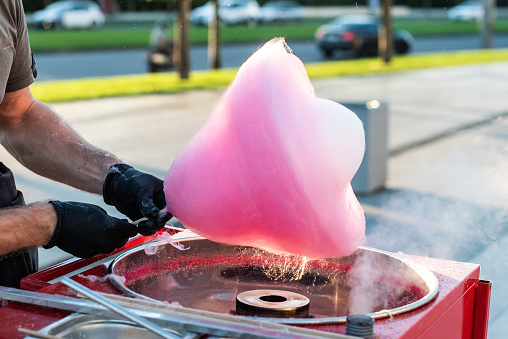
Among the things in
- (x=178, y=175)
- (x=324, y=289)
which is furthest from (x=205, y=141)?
(x=324, y=289)

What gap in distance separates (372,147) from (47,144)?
12.8 ft

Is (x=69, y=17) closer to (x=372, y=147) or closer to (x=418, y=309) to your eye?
(x=372, y=147)

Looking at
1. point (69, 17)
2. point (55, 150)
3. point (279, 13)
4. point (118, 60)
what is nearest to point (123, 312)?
point (55, 150)

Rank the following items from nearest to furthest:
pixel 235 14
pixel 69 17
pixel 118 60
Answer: pixel 118 60 < pixel 69 17 < pixel 235 14

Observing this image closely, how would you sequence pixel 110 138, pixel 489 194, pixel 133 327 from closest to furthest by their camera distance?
pixel 133 327
pixel 489 194
pixel 110 138

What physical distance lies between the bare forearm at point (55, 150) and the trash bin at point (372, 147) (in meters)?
3.58

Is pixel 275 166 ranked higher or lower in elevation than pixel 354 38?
higher

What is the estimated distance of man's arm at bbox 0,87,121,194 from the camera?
1.87 metres

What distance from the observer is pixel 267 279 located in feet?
5.82

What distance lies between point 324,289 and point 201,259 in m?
0.35

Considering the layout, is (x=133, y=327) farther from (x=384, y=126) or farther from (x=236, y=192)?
(x=384, y=126)

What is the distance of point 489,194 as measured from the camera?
174 inches

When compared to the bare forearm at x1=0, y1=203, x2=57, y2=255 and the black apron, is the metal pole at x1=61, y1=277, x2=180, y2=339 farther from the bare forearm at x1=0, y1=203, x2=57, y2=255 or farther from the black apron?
the black apron

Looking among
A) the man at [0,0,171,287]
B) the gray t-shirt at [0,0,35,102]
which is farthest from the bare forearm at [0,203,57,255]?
the gray t-shirt at [0,0,35,102]
